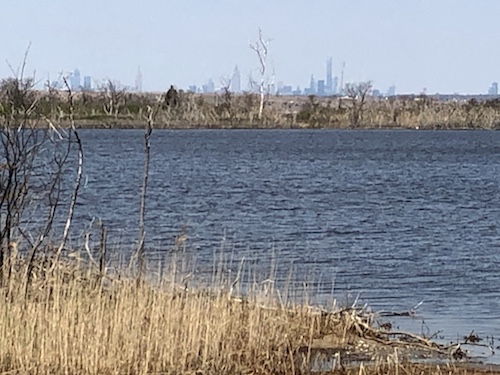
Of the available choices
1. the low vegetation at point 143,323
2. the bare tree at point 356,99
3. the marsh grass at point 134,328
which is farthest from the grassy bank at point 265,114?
the marsh grass at point 134,328

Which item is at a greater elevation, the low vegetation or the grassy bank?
the low vegetation

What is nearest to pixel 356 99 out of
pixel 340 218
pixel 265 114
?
pixel 265 114

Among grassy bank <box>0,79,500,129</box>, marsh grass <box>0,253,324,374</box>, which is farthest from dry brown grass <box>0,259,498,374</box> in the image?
grassy bank <box>0,79,500,129</box>

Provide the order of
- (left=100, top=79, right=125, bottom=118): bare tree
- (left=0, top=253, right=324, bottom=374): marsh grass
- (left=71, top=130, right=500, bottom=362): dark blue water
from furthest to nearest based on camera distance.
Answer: (left=100, top=79, right=125, bottom=118): bare tree → (left=71, top=130, right=500, bottom=362): dark blue water → (left=0, top=253, right=324, bottom=374): marsh grass

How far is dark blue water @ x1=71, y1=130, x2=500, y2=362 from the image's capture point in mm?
16969

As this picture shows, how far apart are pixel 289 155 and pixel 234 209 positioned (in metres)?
34.9

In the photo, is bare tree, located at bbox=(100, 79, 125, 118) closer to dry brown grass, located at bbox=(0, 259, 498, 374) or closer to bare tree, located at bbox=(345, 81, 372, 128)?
bare tree, located at bbox=(345, 81, 372, 128)

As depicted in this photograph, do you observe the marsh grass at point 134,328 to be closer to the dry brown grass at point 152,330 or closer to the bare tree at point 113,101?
the dry brown grass at point 152,330

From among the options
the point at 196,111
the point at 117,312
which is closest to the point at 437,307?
the point at 117,312

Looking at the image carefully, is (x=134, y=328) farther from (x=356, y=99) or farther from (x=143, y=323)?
(x=356, y=99)

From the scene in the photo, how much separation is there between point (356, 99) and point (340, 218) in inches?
3059

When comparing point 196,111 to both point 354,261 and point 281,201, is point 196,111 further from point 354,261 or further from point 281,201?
point 354,261

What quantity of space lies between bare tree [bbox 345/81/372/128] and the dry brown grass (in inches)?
3503

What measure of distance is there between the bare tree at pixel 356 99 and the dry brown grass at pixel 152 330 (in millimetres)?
88974
